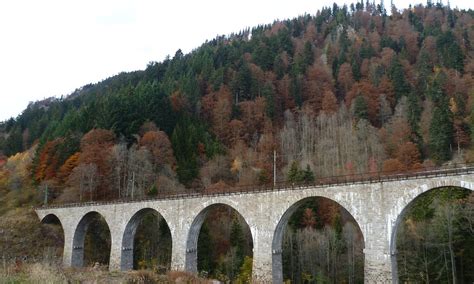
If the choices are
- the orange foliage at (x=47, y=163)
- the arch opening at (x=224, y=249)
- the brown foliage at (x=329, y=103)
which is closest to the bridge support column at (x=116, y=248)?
the arch opening at (x=224, y=249)

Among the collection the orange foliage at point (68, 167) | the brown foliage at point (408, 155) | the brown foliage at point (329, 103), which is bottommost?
the orange foliage at point (68, 167)

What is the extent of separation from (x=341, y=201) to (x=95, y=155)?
1430 inches

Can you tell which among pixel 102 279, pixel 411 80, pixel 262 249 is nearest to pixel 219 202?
pixel 262 249

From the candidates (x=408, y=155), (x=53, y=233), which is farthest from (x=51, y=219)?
(x=408, y=155)

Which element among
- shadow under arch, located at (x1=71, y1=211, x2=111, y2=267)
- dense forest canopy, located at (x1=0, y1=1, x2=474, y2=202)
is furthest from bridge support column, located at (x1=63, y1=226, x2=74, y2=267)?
dense forest canopy, located at (x1=0, y1=1, x2=474, y2=202)

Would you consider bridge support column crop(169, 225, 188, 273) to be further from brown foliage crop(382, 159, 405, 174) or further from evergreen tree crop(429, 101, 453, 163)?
evergreen tree crop(429, 101, 453, 163)

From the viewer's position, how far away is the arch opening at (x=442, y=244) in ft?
104

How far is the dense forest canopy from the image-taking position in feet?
171

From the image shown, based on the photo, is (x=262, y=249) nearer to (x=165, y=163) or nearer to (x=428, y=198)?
(x=428, y=198)

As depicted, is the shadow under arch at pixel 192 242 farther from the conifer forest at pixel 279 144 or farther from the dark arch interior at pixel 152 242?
the dark arch interior at pixel 152 242

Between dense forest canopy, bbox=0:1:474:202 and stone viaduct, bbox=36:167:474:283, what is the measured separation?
10545 mm

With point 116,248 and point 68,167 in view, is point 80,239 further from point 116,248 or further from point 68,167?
point 68,167

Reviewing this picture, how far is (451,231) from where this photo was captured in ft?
103

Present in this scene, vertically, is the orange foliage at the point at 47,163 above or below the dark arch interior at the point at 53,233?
above
